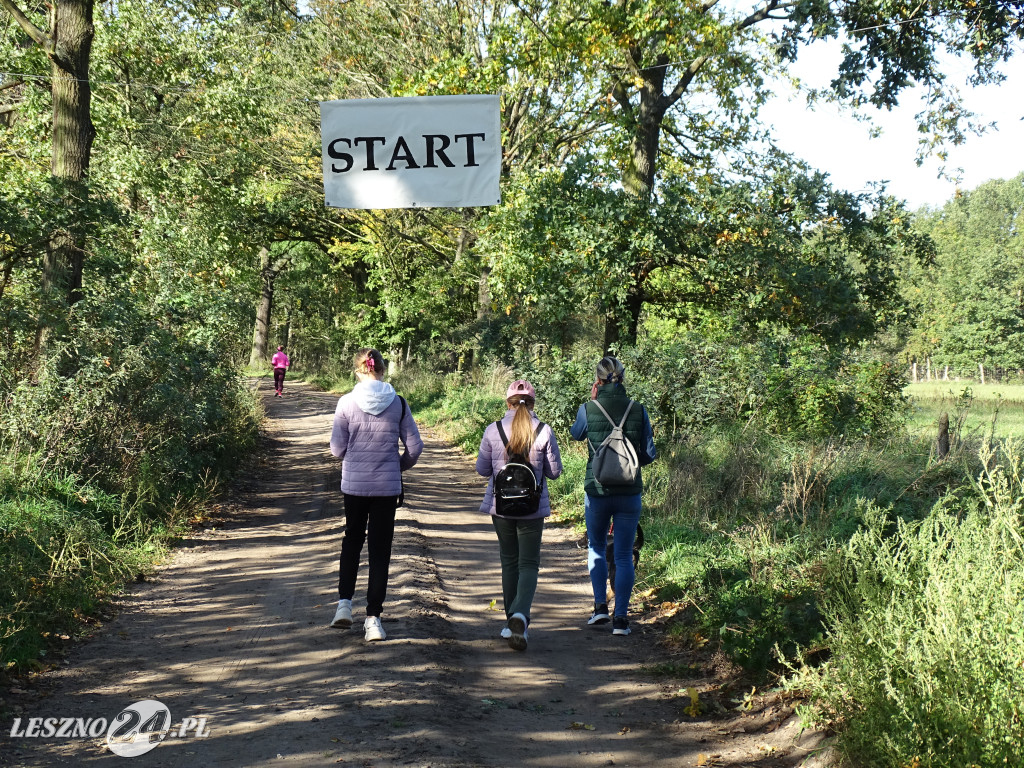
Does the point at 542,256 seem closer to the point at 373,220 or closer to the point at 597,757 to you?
the point at 597,757

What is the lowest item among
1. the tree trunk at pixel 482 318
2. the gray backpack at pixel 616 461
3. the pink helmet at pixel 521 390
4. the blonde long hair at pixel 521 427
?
the gray backpack at pixel 616 461

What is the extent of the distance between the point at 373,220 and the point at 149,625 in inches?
928

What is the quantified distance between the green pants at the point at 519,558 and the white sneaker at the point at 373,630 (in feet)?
3.29

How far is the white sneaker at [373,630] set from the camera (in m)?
6.64

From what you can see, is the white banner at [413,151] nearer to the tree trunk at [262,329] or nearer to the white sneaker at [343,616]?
the white sneaker at [343,616]

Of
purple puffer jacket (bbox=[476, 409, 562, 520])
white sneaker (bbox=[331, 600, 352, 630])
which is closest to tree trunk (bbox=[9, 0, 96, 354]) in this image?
white sneaker (bbox=[331, 600, 352, 630])

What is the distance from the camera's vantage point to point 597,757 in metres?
5.05

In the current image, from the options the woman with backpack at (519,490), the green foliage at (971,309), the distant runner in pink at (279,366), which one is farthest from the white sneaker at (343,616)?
the green foliage at (971,309)

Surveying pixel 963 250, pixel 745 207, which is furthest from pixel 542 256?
pixel 963 250

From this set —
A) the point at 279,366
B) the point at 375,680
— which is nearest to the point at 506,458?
the point at 375,680

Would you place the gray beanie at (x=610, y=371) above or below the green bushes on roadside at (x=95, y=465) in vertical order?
above

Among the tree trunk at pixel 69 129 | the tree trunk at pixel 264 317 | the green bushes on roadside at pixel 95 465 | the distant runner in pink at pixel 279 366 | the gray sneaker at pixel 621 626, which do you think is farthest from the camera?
the tree trunk at pixel 264 317

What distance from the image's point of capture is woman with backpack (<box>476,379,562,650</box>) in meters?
6.90

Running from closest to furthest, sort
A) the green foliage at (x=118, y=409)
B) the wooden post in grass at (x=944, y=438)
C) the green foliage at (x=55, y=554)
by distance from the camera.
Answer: the green foliage at (x=55, y=554)
the wooden post in grass at (x=944, y=438)
the green foliage at (x=118, y=409)
